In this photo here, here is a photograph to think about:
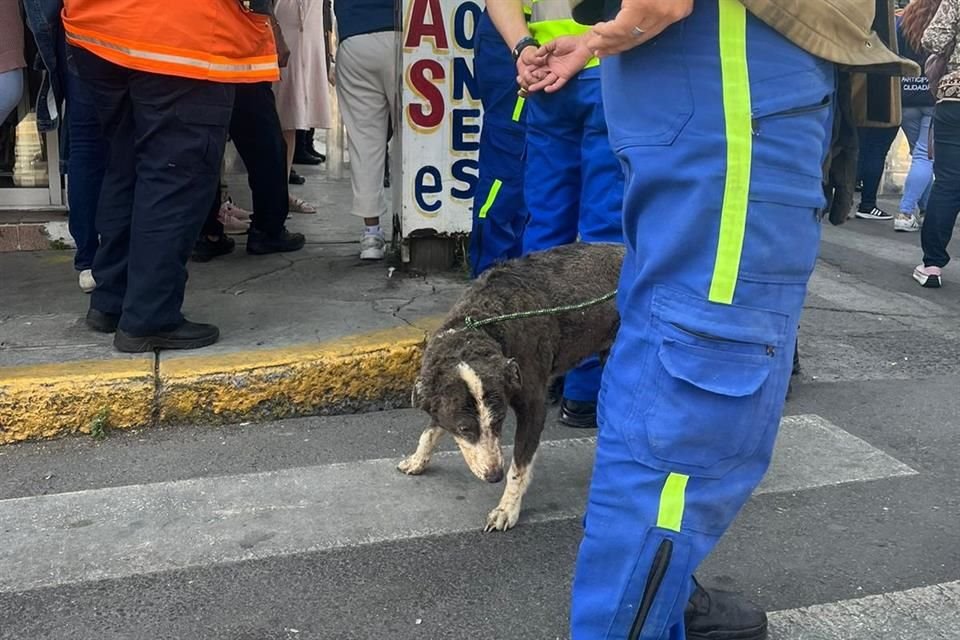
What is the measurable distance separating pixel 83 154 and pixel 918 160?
7.45 meters

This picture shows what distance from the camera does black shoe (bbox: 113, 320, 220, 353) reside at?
401 cm

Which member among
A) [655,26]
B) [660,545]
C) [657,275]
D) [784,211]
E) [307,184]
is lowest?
[307,184]

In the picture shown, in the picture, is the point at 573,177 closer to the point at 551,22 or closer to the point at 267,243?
the point at 551,22

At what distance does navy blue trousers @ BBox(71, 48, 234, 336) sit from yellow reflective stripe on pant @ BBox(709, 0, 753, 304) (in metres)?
2.66

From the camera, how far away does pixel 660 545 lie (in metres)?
1.81

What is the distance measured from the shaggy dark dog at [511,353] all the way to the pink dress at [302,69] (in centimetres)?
393

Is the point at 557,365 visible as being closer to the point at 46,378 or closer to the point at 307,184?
the point at 46,378

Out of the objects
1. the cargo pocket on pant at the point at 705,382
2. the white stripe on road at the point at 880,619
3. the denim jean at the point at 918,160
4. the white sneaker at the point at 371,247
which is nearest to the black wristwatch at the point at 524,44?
the cargo pocket on pant at the point at 705,382

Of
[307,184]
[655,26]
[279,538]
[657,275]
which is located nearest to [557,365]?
[279,538]

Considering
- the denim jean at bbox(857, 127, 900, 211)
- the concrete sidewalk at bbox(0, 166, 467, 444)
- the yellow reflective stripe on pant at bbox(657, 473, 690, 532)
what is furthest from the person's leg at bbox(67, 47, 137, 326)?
the denim jean at bbox(857, 127, 900, 211)

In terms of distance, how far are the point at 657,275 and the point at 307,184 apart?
770 cm

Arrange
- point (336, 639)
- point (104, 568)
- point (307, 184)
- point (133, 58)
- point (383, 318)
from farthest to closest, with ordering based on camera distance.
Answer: point (307, 184) → point (383, 318) → point (133, 58) → point (104, 568) → point (336, 639)

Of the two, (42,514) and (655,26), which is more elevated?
(655,26)

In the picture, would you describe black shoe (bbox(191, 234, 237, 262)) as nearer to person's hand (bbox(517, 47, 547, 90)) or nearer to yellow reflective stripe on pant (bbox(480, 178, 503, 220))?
yellow reflective stripe on pant (bbox(480, 178, 503, 220))
